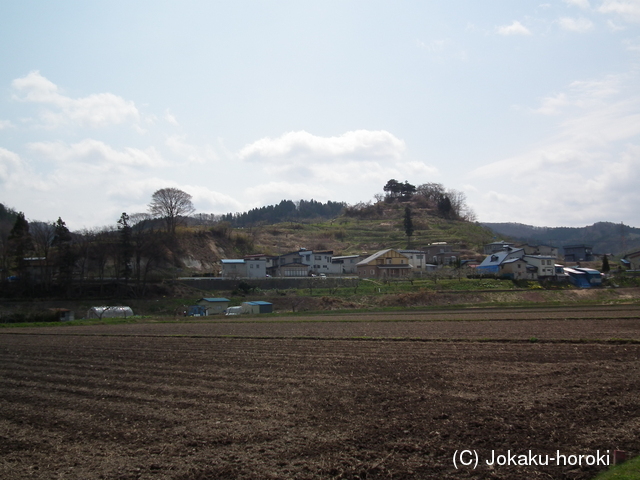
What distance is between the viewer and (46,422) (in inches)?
356

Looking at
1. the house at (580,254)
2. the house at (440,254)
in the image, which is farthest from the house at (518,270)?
the house at (580,254)

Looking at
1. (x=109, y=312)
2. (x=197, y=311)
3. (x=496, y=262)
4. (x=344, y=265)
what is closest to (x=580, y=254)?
(x=496, y=262)

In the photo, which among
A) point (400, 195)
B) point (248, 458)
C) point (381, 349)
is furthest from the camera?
point (400, 195)

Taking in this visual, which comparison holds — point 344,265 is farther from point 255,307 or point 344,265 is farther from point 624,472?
point 624,472

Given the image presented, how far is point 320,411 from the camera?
9.14 m

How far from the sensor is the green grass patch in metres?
5.88

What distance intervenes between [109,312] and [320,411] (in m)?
39.7

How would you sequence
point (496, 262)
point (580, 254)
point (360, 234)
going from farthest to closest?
1. point (360, 234)
2. point (580, 254)
3. point (496, 262)

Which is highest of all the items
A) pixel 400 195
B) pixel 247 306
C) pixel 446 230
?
pixel 400 195

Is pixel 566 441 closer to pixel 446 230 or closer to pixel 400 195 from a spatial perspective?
pixel 446 230

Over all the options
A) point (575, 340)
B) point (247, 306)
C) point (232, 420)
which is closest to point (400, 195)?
point (247, 306)

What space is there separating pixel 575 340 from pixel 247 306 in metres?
31.6

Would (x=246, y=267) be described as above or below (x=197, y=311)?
above

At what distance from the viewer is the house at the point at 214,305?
46.3 meters
